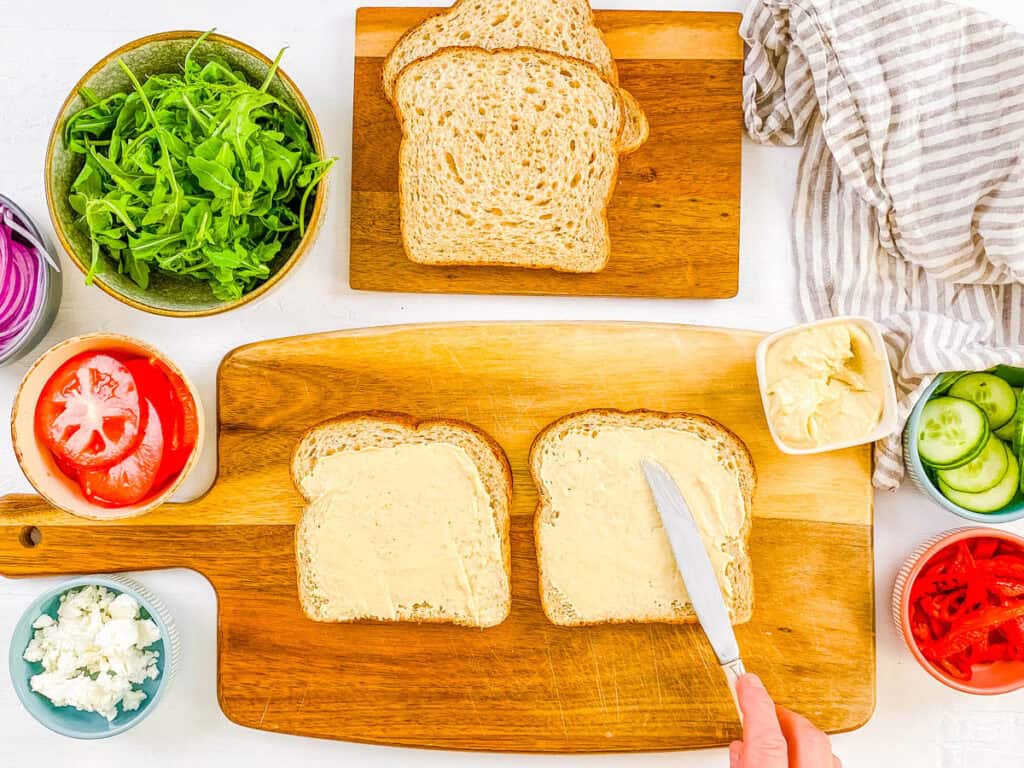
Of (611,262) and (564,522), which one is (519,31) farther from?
(564,522)

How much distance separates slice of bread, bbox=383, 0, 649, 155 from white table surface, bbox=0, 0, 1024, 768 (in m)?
0.18

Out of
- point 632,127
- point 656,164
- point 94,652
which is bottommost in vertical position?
point 94,652

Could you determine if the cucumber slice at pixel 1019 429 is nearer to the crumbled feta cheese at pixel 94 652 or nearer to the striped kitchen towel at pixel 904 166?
the striped kitchen towel at pixel 904 166

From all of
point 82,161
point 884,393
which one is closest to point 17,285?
point 82,161

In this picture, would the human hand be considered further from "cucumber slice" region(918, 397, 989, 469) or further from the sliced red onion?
the sliced red onion

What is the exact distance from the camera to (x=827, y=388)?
2205 mm

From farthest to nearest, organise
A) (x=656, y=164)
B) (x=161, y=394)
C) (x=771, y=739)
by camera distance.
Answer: (x=656, y=164) < (x=161, y=394) < (x=771, y=739)

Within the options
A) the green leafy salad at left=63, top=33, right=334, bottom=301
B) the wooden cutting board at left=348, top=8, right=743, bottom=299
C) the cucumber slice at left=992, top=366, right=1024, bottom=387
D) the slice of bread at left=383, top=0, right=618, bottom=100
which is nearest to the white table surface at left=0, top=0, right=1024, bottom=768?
the wooden cutting board at left=348, top=8, right=743, bottom=299

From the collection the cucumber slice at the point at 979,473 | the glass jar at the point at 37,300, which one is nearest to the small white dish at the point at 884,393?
the cucumber slice at the point at 979,473

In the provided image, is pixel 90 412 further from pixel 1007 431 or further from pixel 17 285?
pixel 1007 431

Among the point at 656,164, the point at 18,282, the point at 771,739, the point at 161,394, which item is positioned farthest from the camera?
the point at 656,164

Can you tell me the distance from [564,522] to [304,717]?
0.88 meters

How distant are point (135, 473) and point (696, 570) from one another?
140cm

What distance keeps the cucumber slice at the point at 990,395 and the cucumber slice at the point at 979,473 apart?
2.8 inches
